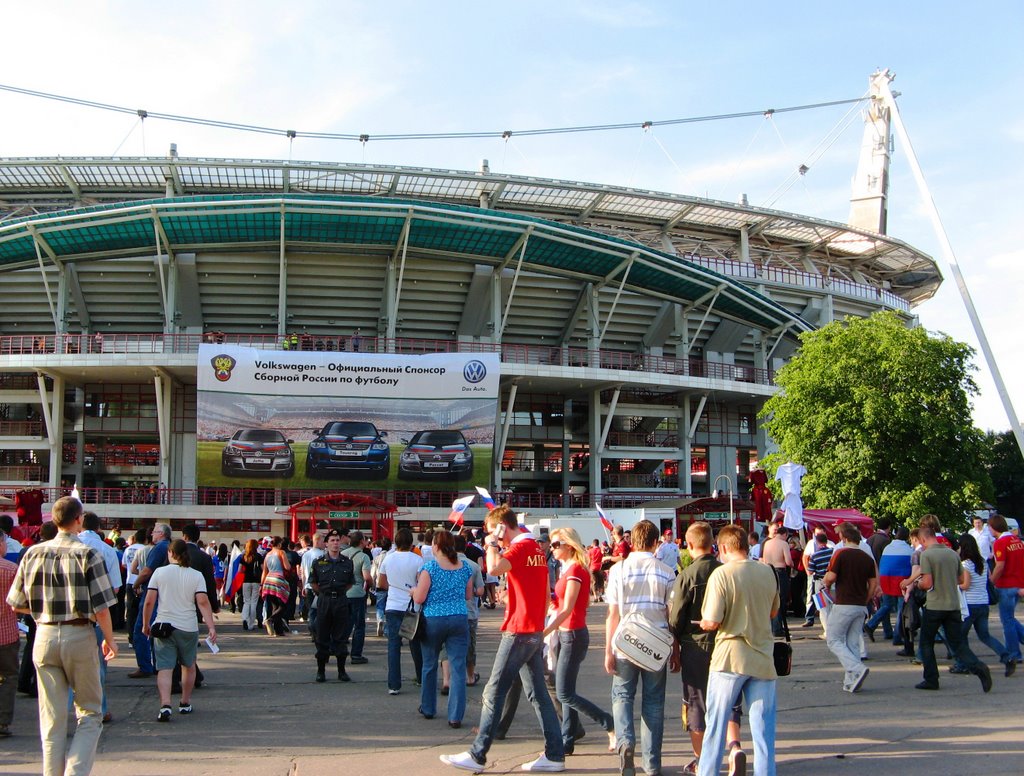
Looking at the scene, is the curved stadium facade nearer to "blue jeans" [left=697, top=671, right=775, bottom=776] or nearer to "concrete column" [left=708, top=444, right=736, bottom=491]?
"concrete column" [left=708, top=444, right=736, bottom=491]

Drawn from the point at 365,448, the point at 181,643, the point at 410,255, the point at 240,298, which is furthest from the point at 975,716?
the point at 240,298

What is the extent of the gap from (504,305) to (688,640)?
104 feet

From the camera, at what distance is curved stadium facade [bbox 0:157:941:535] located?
3266 cm

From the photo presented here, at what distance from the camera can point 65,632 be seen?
19.1 ft

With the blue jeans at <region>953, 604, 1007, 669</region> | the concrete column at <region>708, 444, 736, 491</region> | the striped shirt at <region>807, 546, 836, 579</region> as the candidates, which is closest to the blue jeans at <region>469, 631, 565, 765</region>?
the blue jeans at <region>953, 604, 1007, 669</region>

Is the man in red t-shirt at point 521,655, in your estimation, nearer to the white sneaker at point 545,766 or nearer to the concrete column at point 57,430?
the white sneaker at point 545,766

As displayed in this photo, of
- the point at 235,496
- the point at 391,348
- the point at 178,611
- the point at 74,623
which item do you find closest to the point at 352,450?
the point at 391,348

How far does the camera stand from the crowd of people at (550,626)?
19.0 feet

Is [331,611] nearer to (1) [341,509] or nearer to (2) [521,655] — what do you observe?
(2) [521,655]

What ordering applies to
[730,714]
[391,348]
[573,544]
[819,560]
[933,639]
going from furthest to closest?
1. [391,348]
2. [819,560]
3. [933,639]
4. [573,544]
5. [730,714]

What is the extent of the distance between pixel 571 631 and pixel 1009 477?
54.6m

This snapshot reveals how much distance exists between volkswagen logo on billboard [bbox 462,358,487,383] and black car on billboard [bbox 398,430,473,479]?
6.37ft

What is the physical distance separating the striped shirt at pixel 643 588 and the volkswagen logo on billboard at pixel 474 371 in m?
25.4

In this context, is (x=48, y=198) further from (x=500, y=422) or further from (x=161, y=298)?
(x=500, y=422)
